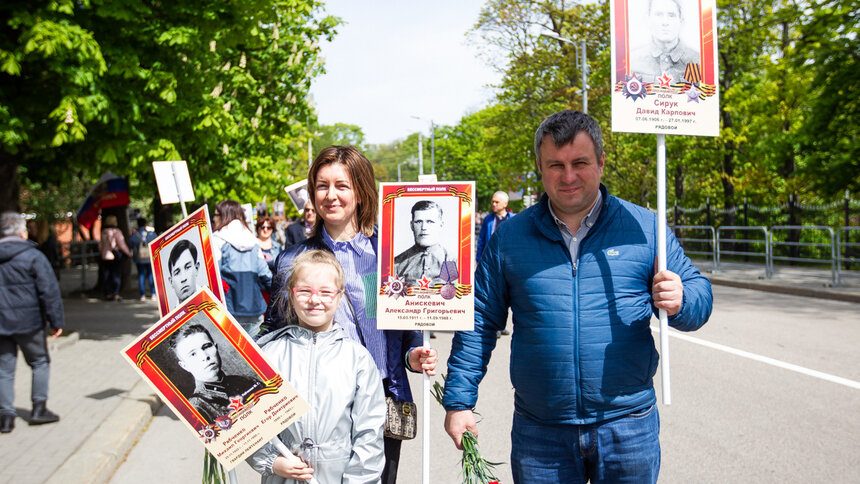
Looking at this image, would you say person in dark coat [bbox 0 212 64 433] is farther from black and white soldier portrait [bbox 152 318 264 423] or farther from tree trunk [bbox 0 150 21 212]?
tree trunk [bbox 0 150 21 212]

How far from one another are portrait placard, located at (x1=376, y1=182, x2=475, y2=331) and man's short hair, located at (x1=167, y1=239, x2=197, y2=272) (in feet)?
2.69

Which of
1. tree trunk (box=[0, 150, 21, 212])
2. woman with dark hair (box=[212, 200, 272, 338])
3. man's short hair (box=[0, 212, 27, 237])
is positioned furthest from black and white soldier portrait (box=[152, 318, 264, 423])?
tree trunk (box=[0, 150, 21, 212])

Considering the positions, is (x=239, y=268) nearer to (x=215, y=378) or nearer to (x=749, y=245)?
(x=215, y=378)

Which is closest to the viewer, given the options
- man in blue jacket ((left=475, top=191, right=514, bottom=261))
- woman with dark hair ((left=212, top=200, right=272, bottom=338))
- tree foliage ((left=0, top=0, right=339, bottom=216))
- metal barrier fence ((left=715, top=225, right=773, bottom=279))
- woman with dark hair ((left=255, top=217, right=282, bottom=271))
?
woman with dark hair ((left=212, top=200, right=272, bottom=338))

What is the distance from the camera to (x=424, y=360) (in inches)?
118

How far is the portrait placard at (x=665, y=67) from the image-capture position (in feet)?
9.53

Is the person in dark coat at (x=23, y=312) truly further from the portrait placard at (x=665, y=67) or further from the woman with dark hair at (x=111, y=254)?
the woman with dark hair at (x=111, y=254)

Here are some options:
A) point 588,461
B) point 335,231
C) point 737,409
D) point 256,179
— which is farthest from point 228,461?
point 256,179

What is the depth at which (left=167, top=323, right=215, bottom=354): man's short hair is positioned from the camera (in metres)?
2.67

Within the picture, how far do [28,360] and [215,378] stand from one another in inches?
194

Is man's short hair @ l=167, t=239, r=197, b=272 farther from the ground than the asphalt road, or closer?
farther from the ground

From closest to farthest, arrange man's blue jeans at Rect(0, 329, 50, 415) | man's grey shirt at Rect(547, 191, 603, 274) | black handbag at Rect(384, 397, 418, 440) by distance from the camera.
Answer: man's grey shirt at Rect(547, 191, 603, 274), black handbag at Rect(384, 397, 418, 440), man's blue jeans at Rect(0, 329, 50, 415)

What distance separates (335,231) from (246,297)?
4.09 meters

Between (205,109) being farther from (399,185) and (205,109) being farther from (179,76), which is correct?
(399,185)
